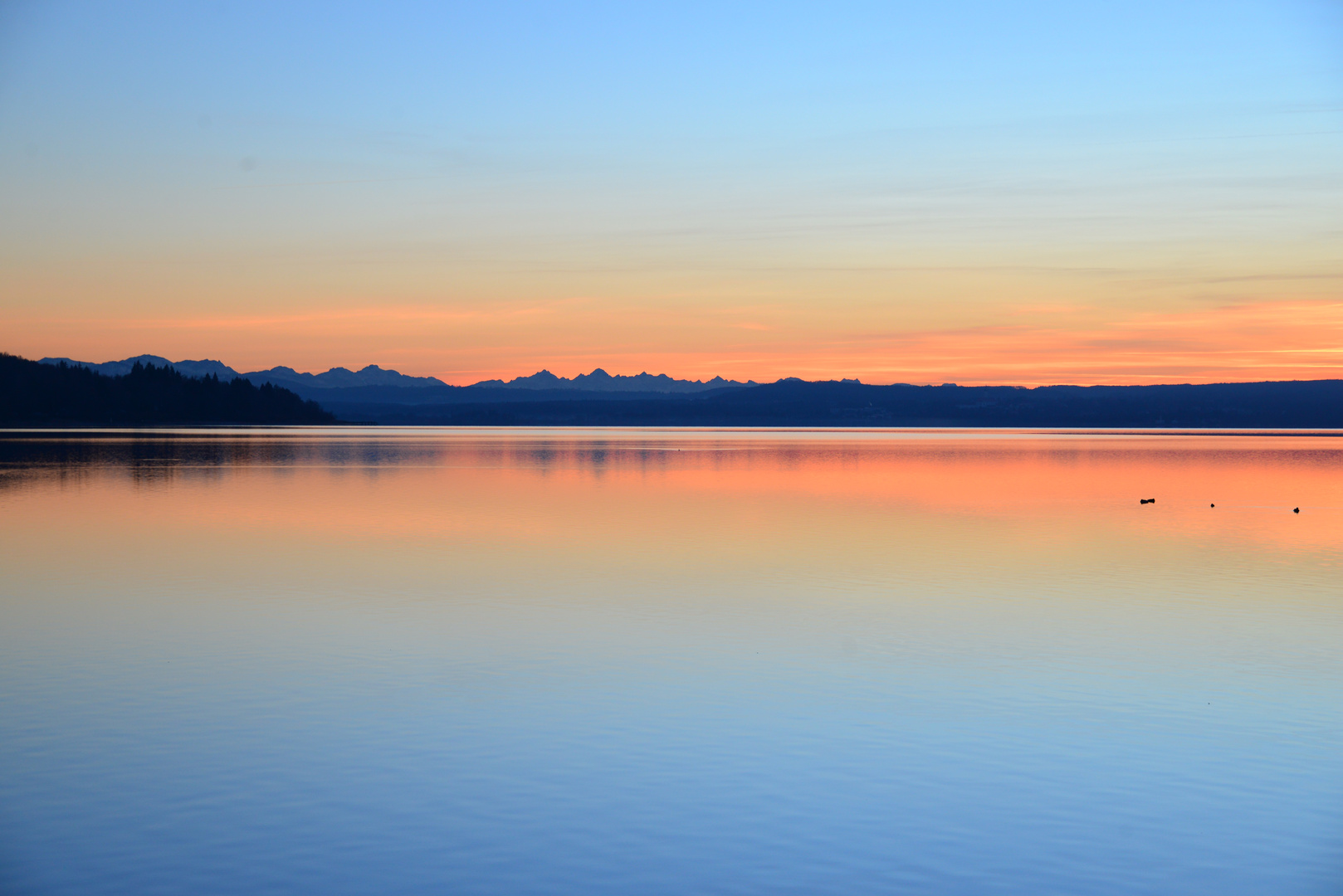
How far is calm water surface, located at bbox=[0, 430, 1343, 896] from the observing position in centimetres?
→ 1009

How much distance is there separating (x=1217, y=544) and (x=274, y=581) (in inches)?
1058

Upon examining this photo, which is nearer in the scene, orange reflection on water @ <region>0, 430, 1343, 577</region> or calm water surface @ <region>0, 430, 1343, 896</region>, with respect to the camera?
calm water surface @ <region>0, 430, 1343, 896</region>

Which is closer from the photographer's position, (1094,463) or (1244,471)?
(1244,471)

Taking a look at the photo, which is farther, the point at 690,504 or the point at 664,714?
the point at 690,504

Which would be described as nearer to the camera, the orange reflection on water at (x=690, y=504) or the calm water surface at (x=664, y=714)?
the calm water surface at (x=664, y=714)

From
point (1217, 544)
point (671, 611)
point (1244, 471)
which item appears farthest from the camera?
point (1244, 471)

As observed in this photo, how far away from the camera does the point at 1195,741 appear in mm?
13656

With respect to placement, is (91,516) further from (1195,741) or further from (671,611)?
(1195,741)

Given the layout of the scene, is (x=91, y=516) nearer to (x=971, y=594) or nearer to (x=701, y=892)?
(x=971, y=594)

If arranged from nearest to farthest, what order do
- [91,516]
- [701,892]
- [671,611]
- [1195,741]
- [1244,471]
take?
1. [701,892]
2. [1195,741]
3. [671,611]
4. [91,516]
5. [1244,471]

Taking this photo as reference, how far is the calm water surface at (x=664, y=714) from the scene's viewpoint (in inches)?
397

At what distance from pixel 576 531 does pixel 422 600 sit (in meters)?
13.9

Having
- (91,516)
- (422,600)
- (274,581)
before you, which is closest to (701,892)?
(422,600)

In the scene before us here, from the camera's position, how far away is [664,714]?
14594 millimetres
